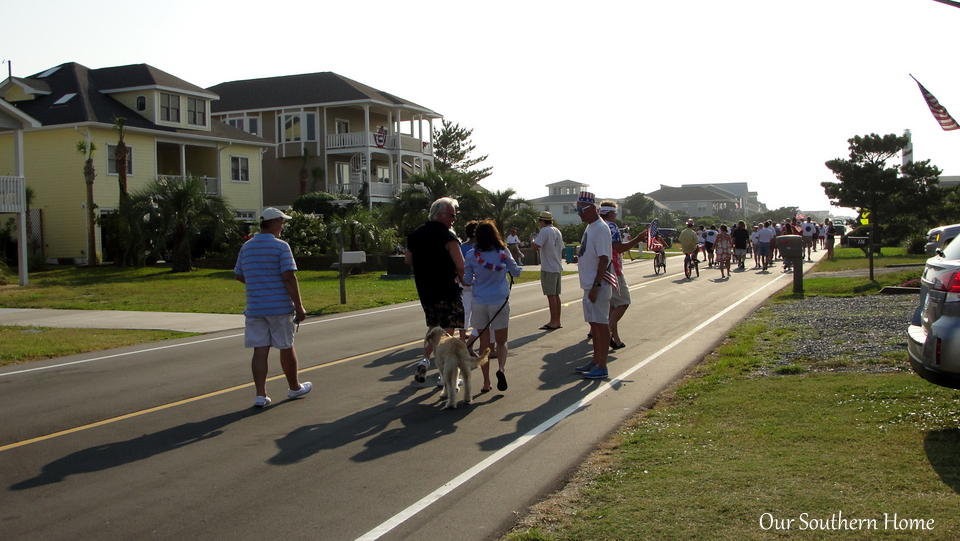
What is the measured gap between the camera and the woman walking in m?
8.47

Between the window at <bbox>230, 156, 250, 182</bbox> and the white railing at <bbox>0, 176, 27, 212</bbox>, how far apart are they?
15.8 m

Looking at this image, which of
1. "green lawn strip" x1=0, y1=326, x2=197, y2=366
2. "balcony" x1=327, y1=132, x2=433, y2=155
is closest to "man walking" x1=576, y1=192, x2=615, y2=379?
"green lawn strip" x1=0, y1=326, x2=197, y2=366

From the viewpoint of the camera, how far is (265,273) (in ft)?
26.3

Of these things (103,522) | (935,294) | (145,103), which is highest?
(145,103)

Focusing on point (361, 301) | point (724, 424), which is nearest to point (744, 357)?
point (724, 424)

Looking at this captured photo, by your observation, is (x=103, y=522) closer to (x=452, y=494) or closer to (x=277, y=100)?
(x=452, y=494)

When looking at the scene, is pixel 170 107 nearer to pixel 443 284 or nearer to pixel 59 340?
pixel 59 340

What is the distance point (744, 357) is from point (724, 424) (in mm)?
3610

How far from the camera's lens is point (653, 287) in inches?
881

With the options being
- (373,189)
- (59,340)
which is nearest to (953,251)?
(59,340)

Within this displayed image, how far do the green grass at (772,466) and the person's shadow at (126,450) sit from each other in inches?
130

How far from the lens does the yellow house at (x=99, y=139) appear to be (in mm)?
34781

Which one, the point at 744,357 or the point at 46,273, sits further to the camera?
the point at 46,273

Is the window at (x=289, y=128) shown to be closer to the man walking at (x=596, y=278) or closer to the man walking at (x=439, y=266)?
the man walking at (x=596, y=278)
